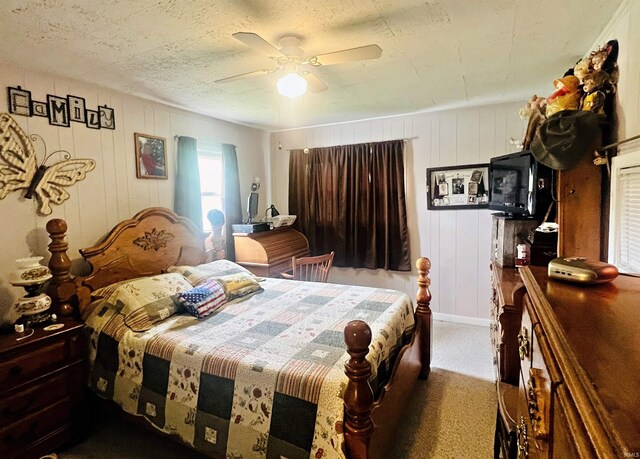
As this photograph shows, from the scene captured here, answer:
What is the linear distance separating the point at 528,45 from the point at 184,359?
2821mm

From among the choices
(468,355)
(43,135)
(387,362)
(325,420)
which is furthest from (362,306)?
(43,135)

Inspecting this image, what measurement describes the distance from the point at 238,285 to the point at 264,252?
35.3 inches

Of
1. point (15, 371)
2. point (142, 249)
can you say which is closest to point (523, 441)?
point (15, 371)

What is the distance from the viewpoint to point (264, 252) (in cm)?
371

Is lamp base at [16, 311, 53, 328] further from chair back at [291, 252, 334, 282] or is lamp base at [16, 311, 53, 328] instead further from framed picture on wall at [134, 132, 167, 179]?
chair back at [291, 252, 334, 282]

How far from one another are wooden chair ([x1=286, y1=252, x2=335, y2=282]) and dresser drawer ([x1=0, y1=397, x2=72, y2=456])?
7.18 ft

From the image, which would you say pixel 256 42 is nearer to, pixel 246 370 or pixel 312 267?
pixel 246 370

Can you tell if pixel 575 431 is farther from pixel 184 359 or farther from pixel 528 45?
pixel 528 45

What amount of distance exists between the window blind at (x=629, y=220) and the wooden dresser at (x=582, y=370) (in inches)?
25.0

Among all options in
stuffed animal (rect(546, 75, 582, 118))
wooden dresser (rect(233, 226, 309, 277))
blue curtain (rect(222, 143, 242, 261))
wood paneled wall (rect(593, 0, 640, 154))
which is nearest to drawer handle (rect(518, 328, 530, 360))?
wood paneled wall (rect(593, 0, 640, 154))

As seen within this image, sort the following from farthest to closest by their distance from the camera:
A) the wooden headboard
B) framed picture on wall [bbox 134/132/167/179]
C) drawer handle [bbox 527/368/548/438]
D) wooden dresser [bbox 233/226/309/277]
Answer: wooden dresser [bbox 233/226/309/277] < framed picture on wall [bbox 134/132/167/179] < the wooden headboard < drawer handle [bbox 527/368/548/438]

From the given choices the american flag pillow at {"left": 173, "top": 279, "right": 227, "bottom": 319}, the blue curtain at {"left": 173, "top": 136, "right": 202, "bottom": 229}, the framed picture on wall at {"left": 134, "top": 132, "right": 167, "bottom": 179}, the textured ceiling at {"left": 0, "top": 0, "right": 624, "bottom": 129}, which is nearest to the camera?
the textured ceiling at {"left": 0, "top": 0, "right": 624, "bottom": 129}

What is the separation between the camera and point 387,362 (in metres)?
1.97

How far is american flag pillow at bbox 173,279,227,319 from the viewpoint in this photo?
93.0 inches
